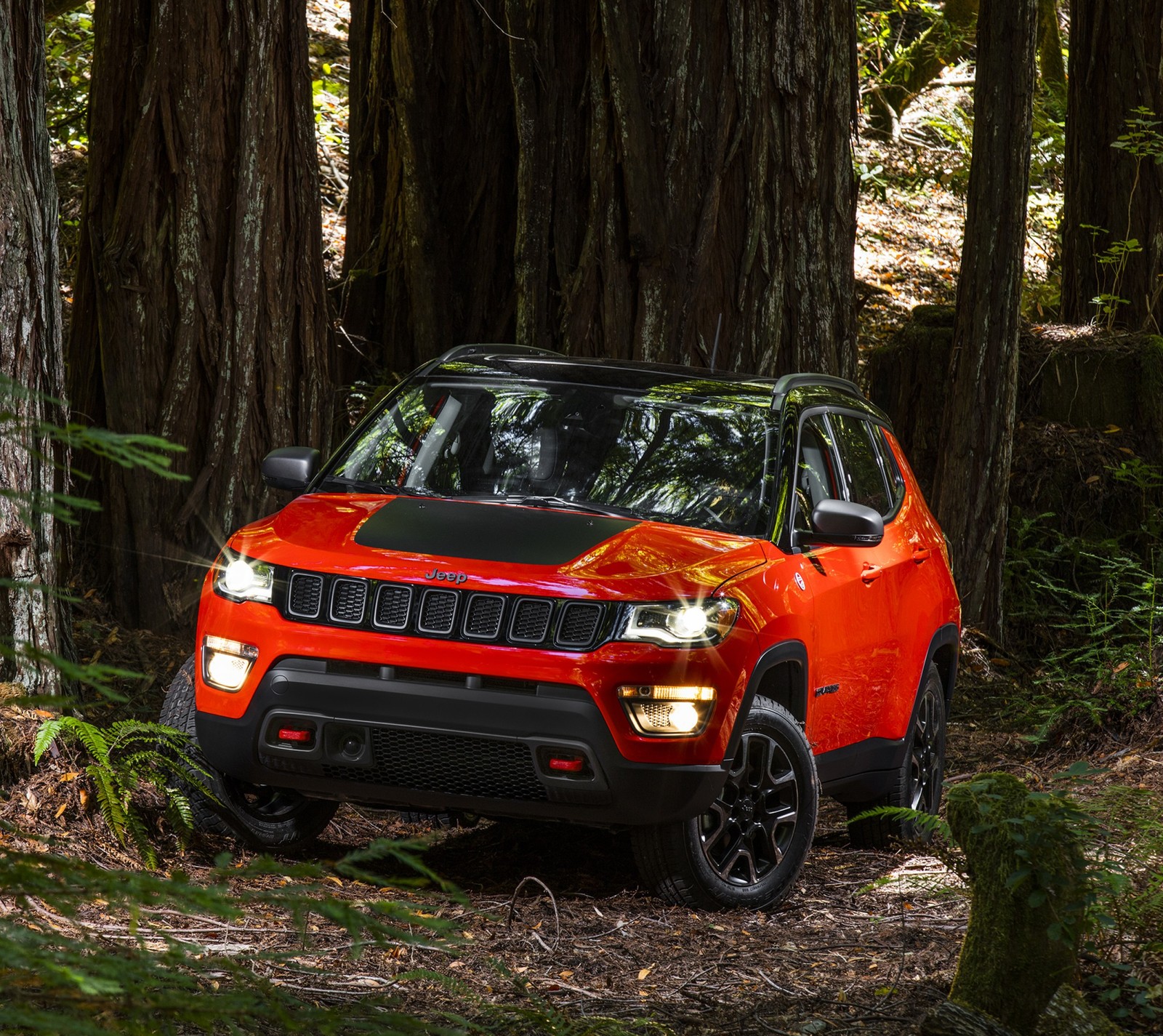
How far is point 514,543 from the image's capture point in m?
5.04

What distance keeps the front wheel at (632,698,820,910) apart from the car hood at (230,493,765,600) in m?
0.59

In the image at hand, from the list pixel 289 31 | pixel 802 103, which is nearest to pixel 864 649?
pixel 289 31

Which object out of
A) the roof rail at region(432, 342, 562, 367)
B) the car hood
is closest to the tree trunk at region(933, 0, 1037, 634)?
the roof rail at region(432, 342, 562, 367)

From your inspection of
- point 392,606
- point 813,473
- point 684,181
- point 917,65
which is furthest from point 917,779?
point 917,65

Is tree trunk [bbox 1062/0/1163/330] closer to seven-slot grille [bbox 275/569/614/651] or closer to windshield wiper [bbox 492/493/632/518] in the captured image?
windshield wiper [bbox 492/493/632/518]

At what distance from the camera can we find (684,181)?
10102 millimetres

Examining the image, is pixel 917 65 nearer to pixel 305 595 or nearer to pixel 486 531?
pixel 486 531

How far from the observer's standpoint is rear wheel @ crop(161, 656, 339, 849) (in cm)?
534

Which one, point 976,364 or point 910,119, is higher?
point 910,119

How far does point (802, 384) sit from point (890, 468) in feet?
2.81

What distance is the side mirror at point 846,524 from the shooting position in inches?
212

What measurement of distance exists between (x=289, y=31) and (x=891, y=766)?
5.18 m

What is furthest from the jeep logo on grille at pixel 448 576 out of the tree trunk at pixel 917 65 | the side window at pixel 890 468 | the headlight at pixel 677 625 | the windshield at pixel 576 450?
the tree trunk at pixel 917 65

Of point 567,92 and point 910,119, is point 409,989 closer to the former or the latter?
point 567,92
